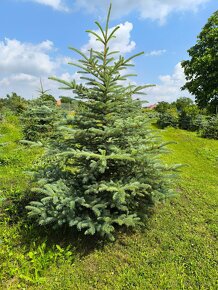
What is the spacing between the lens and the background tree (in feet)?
72.5

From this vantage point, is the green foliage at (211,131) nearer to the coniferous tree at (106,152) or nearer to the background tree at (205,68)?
the background tree at (205,68)

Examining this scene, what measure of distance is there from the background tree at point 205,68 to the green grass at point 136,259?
18.6 meters

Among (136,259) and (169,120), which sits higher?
(169,120)

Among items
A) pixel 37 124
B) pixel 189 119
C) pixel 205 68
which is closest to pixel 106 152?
pixel 37 124

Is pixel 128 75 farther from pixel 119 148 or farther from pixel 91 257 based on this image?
pixel 91 257

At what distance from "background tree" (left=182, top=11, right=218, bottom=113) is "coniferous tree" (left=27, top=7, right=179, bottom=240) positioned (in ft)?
62.1

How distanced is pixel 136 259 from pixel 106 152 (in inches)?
69.6

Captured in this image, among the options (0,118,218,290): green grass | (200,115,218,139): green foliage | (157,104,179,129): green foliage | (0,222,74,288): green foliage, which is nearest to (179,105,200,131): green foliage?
(157,104,179,129): green foliage

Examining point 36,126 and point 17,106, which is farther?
point 17,106

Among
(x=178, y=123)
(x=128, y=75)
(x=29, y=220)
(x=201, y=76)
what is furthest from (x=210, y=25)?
(x=29, y=220)

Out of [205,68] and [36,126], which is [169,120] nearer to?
[205,68]

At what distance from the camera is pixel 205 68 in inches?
878

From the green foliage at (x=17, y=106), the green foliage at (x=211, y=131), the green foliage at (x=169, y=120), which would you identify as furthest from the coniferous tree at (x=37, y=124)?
the green foliage at (x=169, y=120)

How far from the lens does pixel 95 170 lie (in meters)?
4.25
